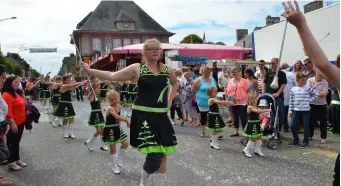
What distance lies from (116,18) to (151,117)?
196 feet

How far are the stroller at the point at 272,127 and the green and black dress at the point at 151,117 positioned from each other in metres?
3.78

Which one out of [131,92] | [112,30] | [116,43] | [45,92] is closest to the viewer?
[131,92]

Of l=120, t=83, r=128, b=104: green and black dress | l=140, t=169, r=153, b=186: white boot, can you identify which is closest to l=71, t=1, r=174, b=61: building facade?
l=120, t=83, r=128, b=104: green and black dress

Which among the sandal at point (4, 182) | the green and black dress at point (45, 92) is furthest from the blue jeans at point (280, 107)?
the green and black dress at point (45, 92)

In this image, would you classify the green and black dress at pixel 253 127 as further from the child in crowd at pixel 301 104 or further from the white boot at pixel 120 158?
the white boot at pixel 120 158

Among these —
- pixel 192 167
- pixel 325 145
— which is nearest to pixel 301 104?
pixel 325 145

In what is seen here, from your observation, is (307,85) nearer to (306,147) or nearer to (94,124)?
(306,147)

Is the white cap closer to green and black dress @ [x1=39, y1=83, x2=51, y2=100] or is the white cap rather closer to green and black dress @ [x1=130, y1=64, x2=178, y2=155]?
green and black dress @ [x1=130, y1=64, x2=178, y2=155]

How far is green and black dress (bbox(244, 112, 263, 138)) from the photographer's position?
698cm

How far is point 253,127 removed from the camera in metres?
7.04

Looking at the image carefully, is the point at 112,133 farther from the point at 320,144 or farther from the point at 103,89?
the point at 103,89

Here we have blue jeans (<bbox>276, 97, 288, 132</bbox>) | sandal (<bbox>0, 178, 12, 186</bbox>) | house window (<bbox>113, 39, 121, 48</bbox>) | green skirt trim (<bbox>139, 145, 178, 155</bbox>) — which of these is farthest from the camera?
house window (<bbox>113, 39, 121, 48</bbox>)

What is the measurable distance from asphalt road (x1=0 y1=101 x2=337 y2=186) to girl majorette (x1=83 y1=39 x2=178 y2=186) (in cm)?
120

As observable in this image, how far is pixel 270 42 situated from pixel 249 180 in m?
9.63
